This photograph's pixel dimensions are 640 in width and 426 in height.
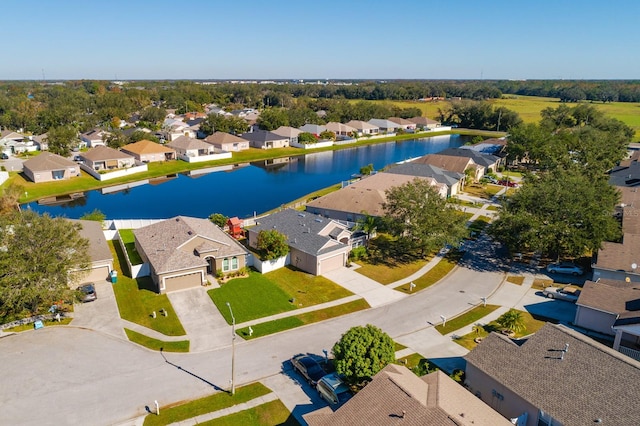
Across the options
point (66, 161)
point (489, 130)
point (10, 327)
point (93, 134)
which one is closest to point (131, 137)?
point (93, 134)

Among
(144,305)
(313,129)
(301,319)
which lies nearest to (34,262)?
(144,305)

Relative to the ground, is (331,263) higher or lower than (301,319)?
higher

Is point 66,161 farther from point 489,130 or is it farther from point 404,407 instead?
→ point 489,130

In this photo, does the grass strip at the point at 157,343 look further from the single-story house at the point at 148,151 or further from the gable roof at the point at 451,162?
the single-story house at the point at 148,151

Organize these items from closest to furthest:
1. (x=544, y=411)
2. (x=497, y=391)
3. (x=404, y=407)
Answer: (x=404, y=407) < (x=544, y=411) < (x=497, y=391)

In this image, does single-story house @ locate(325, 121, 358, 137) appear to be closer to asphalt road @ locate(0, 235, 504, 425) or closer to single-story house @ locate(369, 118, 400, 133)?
single-story house @ locate(369, 118, 400, 133)

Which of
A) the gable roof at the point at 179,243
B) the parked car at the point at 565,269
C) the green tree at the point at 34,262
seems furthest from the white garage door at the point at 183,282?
the parked car at the point at 565,269

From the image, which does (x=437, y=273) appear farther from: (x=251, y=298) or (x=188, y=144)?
(x=188, y=144)
